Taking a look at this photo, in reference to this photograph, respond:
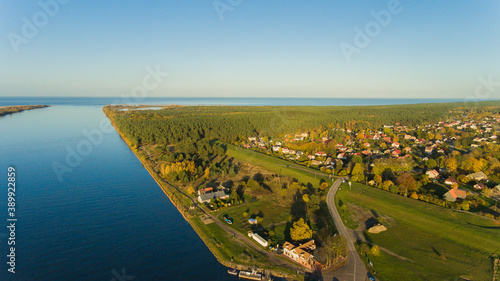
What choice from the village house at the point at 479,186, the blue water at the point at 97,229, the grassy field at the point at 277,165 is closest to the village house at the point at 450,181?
the village house at the point at 479,186

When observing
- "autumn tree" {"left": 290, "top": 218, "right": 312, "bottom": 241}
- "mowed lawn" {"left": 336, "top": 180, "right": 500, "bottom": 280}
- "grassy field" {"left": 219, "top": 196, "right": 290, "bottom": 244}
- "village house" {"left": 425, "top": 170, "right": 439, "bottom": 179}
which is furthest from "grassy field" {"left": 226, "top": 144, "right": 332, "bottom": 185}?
"village house" {"left": 425, "top": 170, "right": 439, "bottom": 179}

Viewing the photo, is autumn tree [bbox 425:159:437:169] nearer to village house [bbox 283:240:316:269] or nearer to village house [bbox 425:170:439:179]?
village house [bbox 425:170:439:179]

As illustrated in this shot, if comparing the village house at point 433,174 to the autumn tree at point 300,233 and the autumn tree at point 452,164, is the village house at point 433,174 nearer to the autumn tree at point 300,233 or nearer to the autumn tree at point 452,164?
the autumn tree at point 452,164

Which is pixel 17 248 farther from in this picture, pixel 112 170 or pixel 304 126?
pixel 304 126

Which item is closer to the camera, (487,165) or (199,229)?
(199,229)

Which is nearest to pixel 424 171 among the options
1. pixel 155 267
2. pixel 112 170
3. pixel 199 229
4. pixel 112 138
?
pixel 199 229

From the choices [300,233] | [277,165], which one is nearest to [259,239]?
[300,233]

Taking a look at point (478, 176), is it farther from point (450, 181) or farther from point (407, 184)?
point (407, 184)
